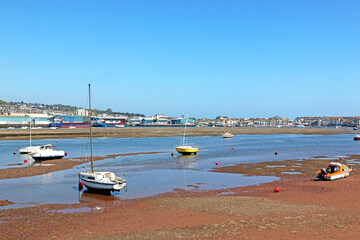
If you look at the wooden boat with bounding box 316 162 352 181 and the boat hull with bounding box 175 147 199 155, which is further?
the boat hull with bounding box 175 147 199 155

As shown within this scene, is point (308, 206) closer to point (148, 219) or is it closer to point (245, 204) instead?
point (245, 204)

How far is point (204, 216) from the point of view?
2022 cm

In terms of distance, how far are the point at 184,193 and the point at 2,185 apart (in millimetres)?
18048

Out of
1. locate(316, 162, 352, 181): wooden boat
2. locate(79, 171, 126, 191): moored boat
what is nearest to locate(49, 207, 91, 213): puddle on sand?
locate(79, 171, 126, 191): moored boat

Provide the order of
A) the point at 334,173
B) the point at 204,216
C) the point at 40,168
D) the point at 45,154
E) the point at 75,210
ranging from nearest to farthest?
the point at 204,216, the point at 75,210, the point at 334,173, the point at 40,168, the point at 45,154

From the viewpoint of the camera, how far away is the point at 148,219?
65.6ft

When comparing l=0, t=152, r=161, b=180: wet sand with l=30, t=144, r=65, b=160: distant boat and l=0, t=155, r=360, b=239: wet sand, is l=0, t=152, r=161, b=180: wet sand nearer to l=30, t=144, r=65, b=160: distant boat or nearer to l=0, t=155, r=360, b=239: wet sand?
l=30, t=144, r=65, b=160: distant boat

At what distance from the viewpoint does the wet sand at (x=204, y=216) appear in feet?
55.8

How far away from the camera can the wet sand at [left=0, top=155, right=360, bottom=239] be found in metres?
17.0

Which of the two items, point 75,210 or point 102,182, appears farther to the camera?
point 102,182

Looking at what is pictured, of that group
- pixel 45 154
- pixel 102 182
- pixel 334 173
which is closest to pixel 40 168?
pixel 45 154

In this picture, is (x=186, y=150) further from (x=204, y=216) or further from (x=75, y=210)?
(x=204, y=216)

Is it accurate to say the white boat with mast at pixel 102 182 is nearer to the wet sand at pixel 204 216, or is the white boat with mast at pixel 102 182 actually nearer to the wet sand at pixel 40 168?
the wet sand at pixel 204 216

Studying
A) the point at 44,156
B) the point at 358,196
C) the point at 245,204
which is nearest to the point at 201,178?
the point at 245,204
